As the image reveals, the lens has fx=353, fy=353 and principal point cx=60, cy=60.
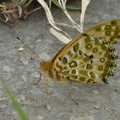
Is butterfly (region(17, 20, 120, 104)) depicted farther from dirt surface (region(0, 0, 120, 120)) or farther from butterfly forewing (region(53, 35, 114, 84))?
dirt surface (region(0, 0, 120, 120))

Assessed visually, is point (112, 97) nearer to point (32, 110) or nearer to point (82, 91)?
point (82, 91)

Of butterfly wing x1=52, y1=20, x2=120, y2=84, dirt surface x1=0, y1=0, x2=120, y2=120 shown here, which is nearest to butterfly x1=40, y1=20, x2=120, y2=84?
butterfly wing x1=52, y1=20, x2=120, y2=84

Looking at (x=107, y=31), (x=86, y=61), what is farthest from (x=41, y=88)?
(x=107, y=31)

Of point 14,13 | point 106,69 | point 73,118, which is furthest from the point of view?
point 14,13

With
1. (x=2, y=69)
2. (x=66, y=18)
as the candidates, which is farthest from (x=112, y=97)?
(x=66, y=18)

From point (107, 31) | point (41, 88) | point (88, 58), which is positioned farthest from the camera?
point (41, 88)

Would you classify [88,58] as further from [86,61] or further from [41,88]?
[41,88]

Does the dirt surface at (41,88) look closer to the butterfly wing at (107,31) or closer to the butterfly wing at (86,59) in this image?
the butterfly wing at (86,59)
